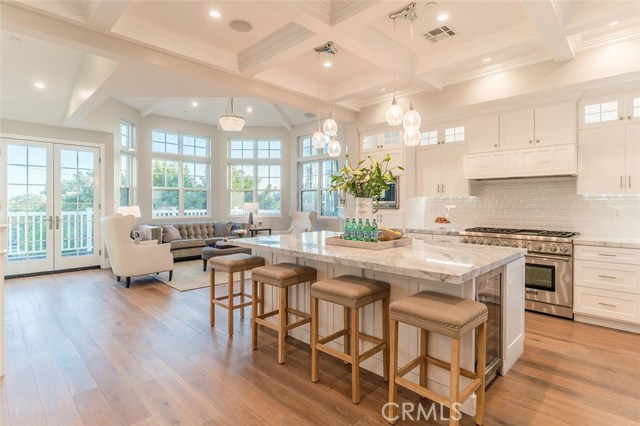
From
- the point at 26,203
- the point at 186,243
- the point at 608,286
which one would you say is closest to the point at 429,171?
the point at 608,286

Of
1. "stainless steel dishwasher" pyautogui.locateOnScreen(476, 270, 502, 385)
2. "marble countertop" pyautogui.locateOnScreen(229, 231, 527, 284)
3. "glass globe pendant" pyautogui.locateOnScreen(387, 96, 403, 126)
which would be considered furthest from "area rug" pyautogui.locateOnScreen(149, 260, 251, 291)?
"stainless steel dishwasher" pyautogui.locateOnScreen(476, 270, 502, 385)

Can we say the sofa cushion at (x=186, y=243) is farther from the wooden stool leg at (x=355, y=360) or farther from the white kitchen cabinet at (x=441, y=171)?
the wooden stool leg at (x=355, y=360)

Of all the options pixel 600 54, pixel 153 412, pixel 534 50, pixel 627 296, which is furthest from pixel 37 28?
pixel 627 296

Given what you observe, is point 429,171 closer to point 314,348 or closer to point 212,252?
point 314,348

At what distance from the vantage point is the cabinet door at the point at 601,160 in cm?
360

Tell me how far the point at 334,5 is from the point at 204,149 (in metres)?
7.06

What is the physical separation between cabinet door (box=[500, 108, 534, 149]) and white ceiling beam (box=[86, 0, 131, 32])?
430 cm

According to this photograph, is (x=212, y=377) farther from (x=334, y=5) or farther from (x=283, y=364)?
(x=334, y=5)

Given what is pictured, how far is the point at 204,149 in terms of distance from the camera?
29.8ft

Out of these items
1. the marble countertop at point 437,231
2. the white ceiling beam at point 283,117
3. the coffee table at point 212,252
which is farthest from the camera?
the white ceiling beam at point 283,117

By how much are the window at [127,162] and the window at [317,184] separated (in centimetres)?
407

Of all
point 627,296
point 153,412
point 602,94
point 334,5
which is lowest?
point 153,412

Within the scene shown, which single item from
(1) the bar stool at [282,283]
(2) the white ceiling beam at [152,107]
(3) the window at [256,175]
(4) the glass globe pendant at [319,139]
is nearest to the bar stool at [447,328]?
(1) the bar stool at [282,283]

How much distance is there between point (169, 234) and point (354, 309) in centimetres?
627
